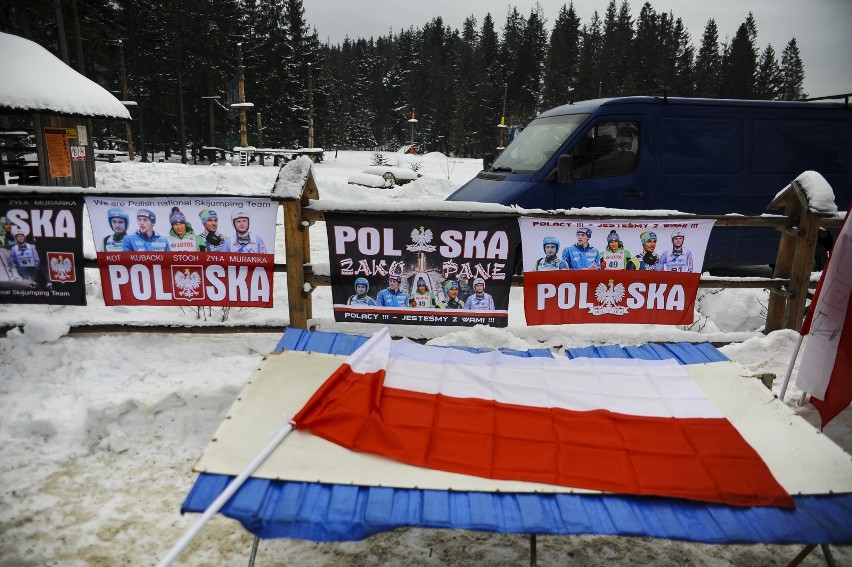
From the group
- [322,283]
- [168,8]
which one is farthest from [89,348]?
[168,8]

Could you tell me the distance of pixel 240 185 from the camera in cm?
1855

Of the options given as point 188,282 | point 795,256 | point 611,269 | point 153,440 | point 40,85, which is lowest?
point 153,440

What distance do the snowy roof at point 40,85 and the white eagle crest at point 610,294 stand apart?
1320cm

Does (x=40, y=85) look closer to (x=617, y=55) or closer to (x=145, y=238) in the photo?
(x=145, y=238)

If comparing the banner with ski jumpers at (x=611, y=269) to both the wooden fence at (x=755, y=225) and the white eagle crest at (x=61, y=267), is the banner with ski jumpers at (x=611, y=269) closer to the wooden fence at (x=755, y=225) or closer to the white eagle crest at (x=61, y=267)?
the wooden fence at (x=755, y=225)

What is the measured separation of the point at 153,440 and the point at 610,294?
3.94 metres

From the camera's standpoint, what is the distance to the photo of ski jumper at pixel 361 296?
4949mm

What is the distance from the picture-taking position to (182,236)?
4.86m

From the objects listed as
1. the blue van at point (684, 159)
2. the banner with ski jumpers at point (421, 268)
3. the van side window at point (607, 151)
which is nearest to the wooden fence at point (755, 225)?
the banner with ski jumpers at point (421, 268)

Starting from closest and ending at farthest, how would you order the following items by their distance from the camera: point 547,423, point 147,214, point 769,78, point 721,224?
1. point 547,423
2. point 147,214
3. point 721,224
4. point 769,78

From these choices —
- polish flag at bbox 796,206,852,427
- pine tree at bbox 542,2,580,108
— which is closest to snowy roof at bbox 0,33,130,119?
polish flag at bbox 796,206,852,427

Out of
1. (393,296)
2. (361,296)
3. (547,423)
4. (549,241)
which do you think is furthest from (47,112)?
(547,423)

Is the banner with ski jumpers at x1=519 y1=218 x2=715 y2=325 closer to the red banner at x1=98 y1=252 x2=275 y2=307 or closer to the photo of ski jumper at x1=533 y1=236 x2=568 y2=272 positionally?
the photo of ski jumper at x1=533 y1=236 x2=568 y2=272

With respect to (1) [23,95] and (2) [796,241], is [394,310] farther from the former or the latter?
(1) [23,95]
